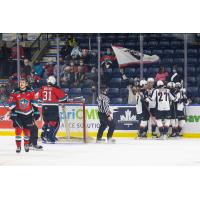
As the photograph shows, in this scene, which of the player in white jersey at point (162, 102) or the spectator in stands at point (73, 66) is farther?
the spectator in stands at point (73, 66)

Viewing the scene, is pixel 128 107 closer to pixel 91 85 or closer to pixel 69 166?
pixel 91 85

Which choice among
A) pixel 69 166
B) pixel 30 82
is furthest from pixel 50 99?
pixel 30 82

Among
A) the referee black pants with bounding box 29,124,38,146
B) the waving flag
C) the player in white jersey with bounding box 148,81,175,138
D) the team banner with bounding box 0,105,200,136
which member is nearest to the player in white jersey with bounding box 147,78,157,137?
the player in white jersey with bounding box 148,81,175,138

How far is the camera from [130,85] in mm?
15664

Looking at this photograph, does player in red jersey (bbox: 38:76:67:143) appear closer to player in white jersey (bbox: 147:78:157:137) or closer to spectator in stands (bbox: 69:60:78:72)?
player in white jersey (bbox: 147:78:157:137)

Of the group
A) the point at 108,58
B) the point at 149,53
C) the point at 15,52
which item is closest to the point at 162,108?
the point at 108,58

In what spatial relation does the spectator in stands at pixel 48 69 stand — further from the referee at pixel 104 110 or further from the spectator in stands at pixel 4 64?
the referee at pixel 104 110

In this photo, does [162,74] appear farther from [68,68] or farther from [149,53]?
[68,68]

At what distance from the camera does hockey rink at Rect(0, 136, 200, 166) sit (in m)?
10.2

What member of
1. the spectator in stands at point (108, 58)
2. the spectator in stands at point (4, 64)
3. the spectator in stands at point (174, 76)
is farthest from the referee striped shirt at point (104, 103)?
the spectator in stands at point (4, 64)

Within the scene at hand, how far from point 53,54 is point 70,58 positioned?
2.46ft

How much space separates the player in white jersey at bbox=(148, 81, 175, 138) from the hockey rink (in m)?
0.39

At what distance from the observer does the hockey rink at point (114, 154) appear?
1022cm

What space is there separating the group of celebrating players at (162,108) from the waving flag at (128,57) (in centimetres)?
307
